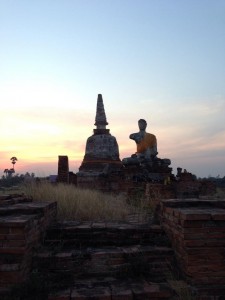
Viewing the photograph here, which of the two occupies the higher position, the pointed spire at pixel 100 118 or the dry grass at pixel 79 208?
the pointed spire at pixel 100 118

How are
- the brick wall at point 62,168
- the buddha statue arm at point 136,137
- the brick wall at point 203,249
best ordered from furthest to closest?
the brick wall at point 62,168
the buddha statue arm at point 136,137
the brick wall at point 203,249

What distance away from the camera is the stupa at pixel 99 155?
14930mm

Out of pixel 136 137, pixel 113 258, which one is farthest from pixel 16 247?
pixel 136 137

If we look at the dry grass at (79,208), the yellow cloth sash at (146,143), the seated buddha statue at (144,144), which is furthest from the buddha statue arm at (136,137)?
the dry grass at (79,208)

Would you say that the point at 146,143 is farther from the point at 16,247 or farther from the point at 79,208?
the point at 16,247

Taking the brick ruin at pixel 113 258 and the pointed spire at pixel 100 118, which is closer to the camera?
the brick ruin at pixel 113 258

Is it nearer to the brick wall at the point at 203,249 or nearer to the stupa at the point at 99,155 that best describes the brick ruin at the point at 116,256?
the brick wall at the point at 203,249

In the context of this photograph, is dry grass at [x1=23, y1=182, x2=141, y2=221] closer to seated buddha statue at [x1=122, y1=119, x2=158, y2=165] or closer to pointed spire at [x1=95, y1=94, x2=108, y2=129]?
seated buddha statue at [x1=122, y1=119, x2=158, y2=165]

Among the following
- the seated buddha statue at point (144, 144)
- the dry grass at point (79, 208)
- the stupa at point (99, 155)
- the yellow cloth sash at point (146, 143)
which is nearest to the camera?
the dry grass at point (79, 208)

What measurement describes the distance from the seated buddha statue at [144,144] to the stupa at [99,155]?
1.75 metres

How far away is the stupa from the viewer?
49.0 ft

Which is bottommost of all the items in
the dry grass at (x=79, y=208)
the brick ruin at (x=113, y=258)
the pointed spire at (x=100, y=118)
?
the brick ruin at (x=113, y=258)

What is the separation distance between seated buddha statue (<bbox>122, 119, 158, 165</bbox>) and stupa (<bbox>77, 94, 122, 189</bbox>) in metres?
1.75

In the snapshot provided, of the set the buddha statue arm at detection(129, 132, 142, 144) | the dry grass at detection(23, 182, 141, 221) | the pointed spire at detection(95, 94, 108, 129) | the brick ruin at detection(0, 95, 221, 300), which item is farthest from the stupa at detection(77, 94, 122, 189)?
the brick ruin at detection(0, 95, 221, 300)
